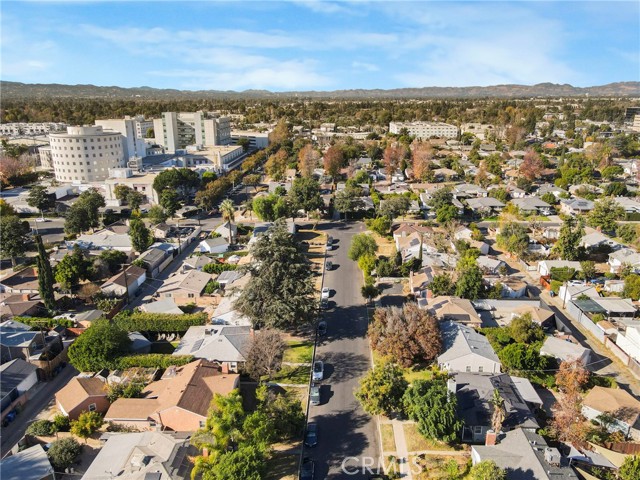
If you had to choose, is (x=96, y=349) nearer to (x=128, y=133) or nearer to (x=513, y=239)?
(x=513, y=239)

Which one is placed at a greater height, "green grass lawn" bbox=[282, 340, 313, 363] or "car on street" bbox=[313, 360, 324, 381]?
"car on street" bbox=[313, 360, 324, 381]

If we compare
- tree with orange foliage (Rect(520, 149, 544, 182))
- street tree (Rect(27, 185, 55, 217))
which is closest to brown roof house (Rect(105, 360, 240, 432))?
street tree (Rect(27, 185, 55, 217))

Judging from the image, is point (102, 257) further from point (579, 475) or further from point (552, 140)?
point (552, 140)

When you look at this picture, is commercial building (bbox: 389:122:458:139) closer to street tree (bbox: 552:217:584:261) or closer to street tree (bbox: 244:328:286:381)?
street tree (bbox: 552:217:584:261)

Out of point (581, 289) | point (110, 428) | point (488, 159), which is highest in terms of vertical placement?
point (488, 159)

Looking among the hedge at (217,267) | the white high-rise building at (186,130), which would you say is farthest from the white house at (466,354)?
the white high-rise building at (186,130)

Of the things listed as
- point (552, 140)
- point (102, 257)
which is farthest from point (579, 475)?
point (552, 140)
